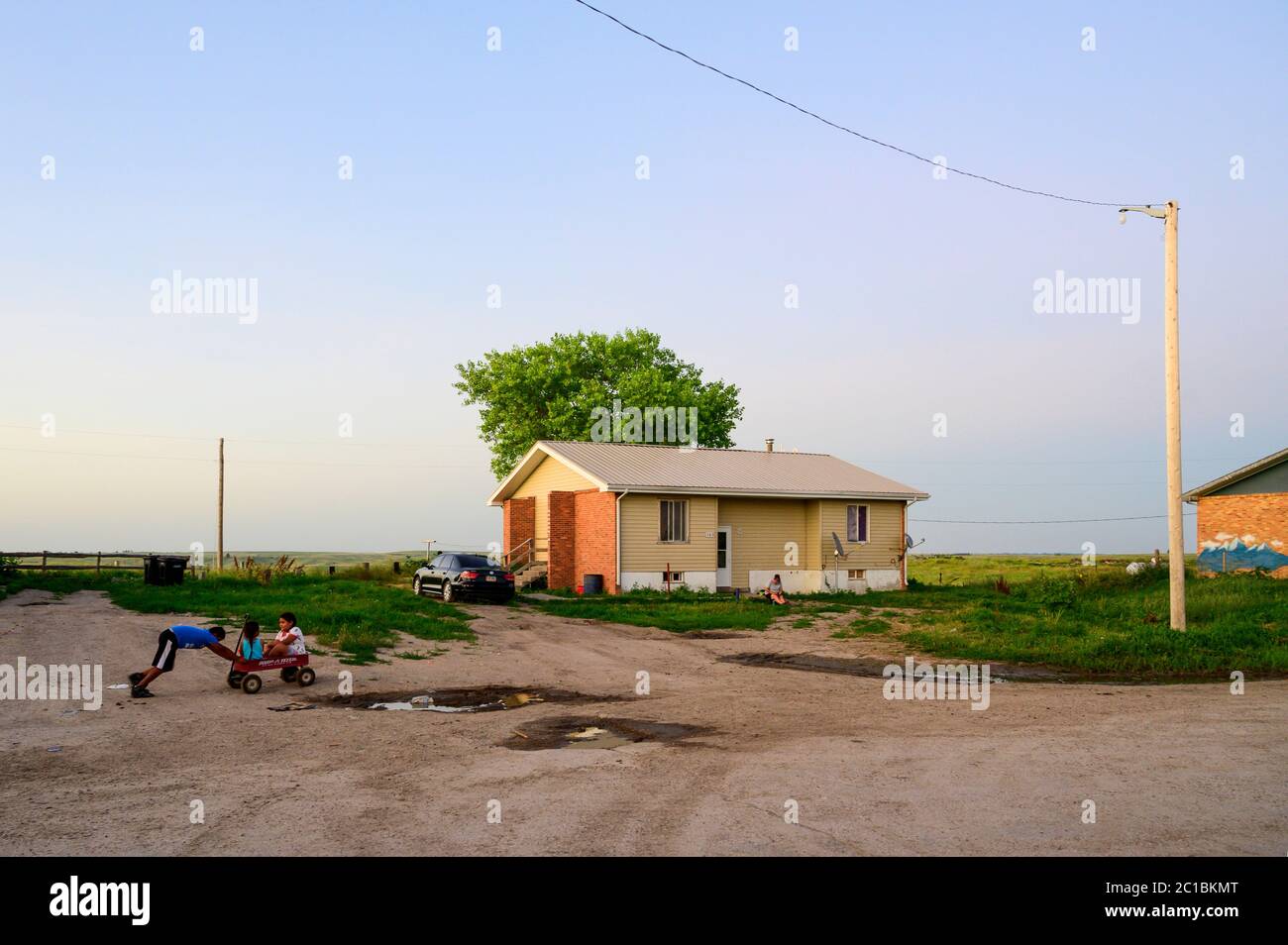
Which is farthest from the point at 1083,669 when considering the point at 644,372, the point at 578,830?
the point at 644,372

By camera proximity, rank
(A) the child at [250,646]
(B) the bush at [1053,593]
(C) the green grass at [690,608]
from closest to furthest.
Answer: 1. (A) the child at [250,646]
2. (C) the green grass at [690,608]
3. (B) the bush at [1053,593]

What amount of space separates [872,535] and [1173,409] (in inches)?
792

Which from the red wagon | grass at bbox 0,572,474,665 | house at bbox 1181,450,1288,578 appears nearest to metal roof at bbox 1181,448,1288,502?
house at bbox 1181,450,1288,578

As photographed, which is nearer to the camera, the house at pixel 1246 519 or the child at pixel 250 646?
the child at pixel 250 646

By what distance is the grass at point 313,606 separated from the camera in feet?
64.5

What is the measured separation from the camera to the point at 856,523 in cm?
3928

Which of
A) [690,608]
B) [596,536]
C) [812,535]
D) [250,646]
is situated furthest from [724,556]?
[250,646]

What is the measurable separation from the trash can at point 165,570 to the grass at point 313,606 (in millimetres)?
620

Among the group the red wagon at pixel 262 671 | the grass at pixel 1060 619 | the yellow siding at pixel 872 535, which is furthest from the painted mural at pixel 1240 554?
the red wagon at pixel 262 671

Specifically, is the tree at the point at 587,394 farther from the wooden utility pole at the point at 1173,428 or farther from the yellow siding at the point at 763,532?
the wooden utility pole at the point at 1173,428

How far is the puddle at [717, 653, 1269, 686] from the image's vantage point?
1639cm

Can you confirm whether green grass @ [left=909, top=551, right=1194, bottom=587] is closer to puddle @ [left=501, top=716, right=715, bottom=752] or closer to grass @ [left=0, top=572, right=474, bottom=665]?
grass @ [left=0, top=572, right=474, bottom=665]
